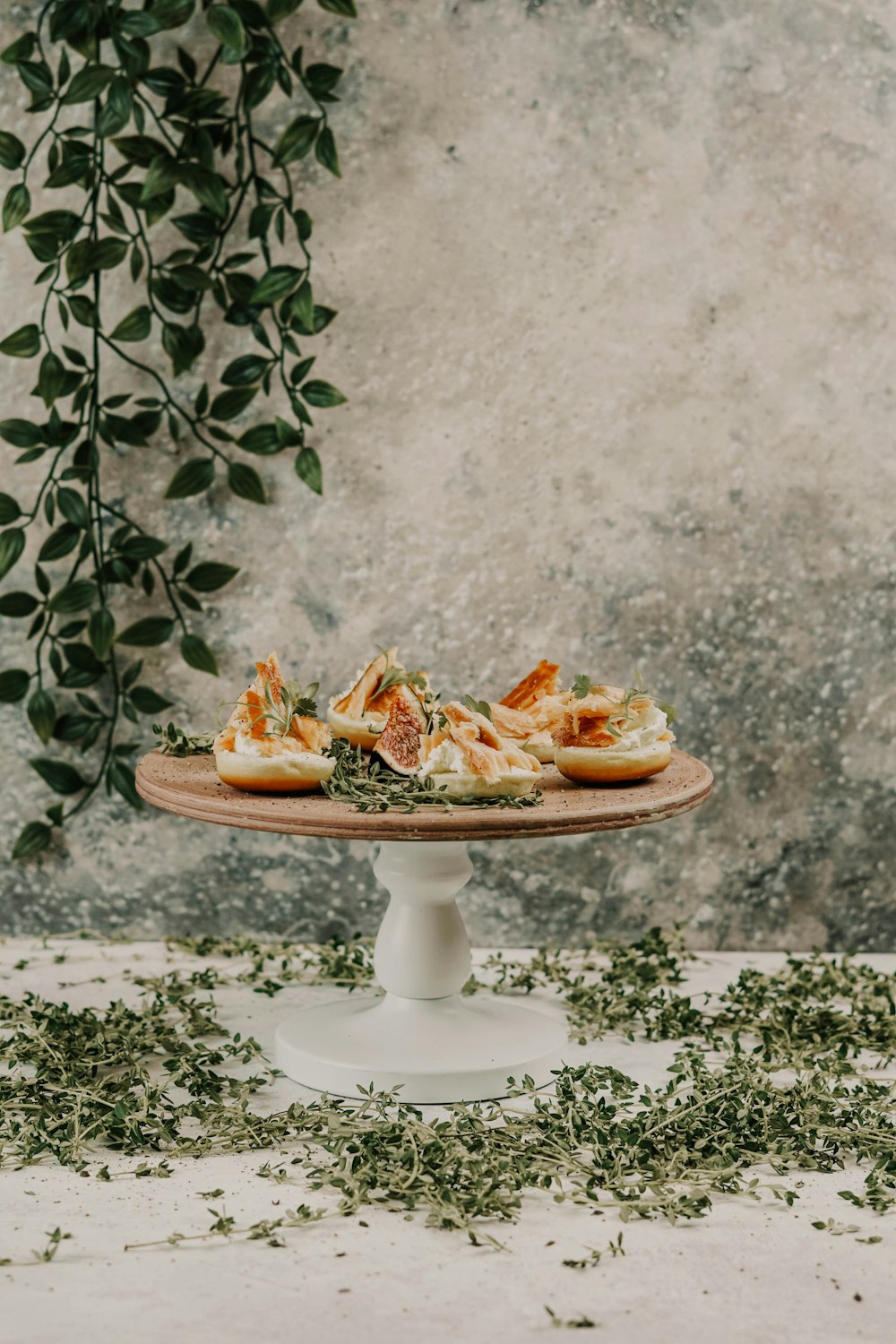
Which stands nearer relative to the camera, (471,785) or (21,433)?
(471,785)

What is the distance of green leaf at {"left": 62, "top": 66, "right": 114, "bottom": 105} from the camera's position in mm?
3213

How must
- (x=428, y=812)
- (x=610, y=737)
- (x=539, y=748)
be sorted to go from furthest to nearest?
(x=539, y=748), (x=610, y=737), (x=428, y=812)

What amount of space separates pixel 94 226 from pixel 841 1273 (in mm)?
2634

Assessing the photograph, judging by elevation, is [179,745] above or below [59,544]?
below

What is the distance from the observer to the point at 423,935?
2.55 metres

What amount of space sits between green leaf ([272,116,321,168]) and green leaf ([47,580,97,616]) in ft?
3.46

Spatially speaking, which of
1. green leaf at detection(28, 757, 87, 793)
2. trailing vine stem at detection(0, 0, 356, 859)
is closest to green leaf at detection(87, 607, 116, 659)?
trailing vine stem at detection(0, 0, 356, 859)

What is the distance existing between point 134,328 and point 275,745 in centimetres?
139

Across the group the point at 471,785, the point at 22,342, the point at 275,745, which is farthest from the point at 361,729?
the point at 22,342

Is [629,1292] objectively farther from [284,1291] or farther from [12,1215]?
[12,1215]

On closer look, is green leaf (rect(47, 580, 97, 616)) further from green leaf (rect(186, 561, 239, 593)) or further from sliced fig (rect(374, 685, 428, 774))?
sliced fig (rect(374, 685, 428, 774))

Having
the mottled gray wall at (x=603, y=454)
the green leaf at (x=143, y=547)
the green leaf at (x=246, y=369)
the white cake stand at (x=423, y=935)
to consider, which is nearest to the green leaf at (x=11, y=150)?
the mottled gray wall at (x=603, y=454)

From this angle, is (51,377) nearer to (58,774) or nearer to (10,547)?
(10,547)

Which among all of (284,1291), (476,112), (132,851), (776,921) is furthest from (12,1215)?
(476,112)
